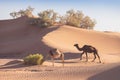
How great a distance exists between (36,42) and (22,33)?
9264mm

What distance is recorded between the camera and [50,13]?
6544 cm

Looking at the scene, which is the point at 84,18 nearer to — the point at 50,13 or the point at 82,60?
the point at 50,13

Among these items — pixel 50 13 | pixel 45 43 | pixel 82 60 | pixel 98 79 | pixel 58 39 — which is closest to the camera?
pixel 98 79

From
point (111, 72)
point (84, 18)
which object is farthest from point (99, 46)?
point (111, 72)

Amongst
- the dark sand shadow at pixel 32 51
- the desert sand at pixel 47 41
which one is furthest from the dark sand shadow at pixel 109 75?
the dark sand shadow at pixel 32 51

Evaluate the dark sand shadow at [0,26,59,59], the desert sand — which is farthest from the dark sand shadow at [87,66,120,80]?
the dark sand shadow at [0,26,59,59]

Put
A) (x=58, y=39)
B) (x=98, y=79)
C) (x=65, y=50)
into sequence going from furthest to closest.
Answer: (x=58, y=39), (x=65, y=50), (x=98, y=79)

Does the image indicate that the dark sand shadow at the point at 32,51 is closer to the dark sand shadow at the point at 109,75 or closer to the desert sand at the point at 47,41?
the desert sand at the point at 47,41

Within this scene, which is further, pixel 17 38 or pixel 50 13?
pixel 50 13

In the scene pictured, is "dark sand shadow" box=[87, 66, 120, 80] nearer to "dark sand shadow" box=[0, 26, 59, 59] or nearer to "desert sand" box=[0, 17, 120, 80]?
"desert sand" box=[0, 17, 120, 80]

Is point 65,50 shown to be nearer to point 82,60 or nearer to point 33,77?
point 82,60

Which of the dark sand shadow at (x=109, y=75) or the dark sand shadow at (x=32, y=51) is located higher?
the dark sand shadow at (x=109, y=75)

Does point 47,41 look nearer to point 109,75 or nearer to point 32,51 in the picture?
point 32,51

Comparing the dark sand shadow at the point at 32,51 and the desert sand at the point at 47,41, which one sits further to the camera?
the dark sand shadow at the point at 32,51
